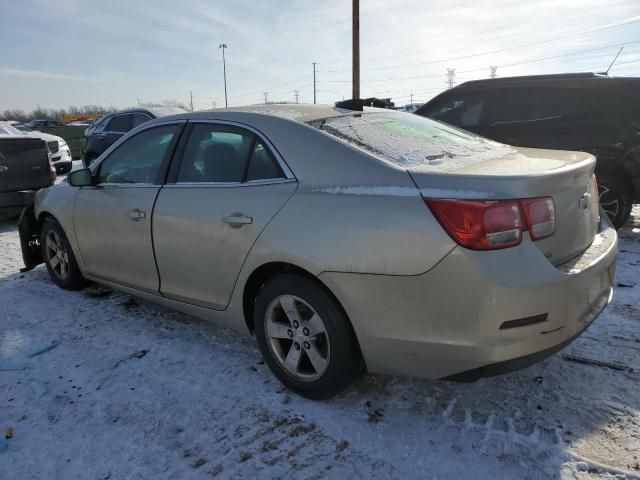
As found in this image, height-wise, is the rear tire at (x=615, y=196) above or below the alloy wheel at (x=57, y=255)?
above

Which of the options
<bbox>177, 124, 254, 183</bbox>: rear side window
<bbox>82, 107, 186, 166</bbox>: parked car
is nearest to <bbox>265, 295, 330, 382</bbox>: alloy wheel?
<bbox>177, 124, 254, 183</bbox>: rear side window

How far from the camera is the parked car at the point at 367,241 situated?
213cm

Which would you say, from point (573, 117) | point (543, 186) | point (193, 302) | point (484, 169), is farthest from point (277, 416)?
point (573, 117)

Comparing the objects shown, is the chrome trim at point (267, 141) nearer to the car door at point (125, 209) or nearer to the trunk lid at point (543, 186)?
the car door at point (125, 209)

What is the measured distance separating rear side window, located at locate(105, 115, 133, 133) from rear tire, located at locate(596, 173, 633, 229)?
8.97 meters

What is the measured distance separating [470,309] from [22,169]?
24.3 ft

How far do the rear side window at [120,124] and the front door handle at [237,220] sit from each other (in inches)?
347

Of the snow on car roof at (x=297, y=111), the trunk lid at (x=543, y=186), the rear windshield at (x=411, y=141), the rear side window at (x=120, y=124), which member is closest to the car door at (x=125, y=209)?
the snow on car roof at (x=297, y=111)

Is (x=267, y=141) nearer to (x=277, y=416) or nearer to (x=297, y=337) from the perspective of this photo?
(x=297, y=337)

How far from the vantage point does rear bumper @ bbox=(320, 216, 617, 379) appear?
6.85 feet

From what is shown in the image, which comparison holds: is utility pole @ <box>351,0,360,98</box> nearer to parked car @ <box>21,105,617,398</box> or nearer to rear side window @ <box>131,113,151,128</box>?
rear side window @ <box>131,113,151,128</box>

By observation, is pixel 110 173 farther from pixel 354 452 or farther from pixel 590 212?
pixel 590 212

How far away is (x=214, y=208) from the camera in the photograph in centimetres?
297

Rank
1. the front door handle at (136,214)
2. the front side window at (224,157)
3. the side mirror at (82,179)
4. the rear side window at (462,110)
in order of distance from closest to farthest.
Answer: the front side window at (224,157), the front door handle at (136,214), the side mirror at (82,179), the rear side window at (462,110)
